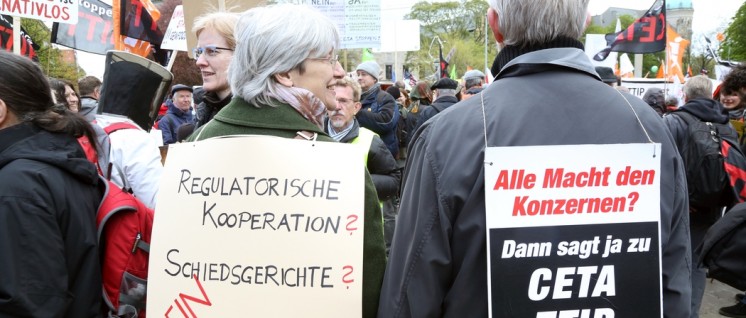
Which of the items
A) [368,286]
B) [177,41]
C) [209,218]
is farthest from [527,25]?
[177,41]

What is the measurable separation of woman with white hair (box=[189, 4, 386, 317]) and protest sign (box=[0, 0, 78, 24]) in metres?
4.75

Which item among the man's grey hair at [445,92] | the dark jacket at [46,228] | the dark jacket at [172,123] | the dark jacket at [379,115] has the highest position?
the dark jacket at [46,228]

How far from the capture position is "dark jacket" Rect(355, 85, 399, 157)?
21.5 feet

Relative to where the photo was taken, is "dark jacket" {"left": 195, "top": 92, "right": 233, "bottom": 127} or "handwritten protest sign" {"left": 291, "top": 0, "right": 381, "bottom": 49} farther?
"handwritten protest sign" {"left": 291, "top": 0, "right": 381, "bottom": 49}

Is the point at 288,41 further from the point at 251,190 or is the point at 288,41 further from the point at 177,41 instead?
the point at 177,41

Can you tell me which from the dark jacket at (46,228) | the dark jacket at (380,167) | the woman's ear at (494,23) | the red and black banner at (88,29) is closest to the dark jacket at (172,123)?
the red and black banner at (88,29)

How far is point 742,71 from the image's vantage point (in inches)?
197

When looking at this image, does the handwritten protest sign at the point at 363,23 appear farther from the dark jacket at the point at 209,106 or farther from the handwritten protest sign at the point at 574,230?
the handwritten protest sign at the point at 574,230

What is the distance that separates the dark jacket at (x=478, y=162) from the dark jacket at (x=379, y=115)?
16.0ft

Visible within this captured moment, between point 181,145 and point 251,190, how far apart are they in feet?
0.99

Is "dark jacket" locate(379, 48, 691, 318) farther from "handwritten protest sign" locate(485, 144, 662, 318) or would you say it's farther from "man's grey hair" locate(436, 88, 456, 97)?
"man's grey hair" locate(436, 88, 456, 97)

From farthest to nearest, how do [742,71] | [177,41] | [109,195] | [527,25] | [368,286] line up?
A: [177,41] < [742,71] < [109,195] < [368,286] < [527,25]

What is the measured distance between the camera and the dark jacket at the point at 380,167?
3.93 m

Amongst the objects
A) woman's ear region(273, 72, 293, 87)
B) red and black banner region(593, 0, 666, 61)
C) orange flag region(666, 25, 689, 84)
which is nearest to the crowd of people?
woman's ear region(273, 72, 293, 87)
